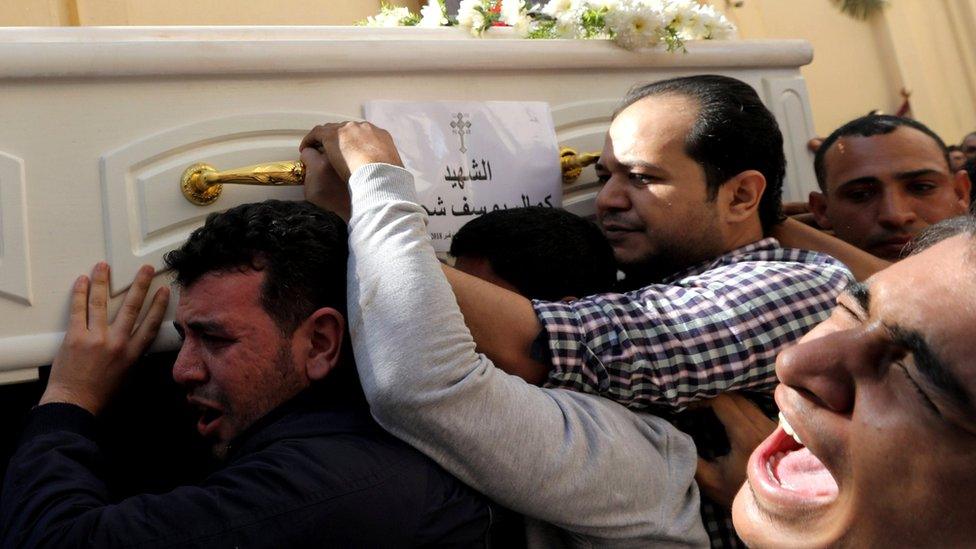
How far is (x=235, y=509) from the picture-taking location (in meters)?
1.24

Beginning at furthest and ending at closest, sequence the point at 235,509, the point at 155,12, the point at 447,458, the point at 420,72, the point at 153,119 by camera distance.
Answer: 1. the point at 155,12
2. the point at 420,72
3. the point at 153,119
4. the point at 447,458
5. the point at 235,509

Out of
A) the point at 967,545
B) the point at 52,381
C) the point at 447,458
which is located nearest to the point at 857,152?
the point at 447,458

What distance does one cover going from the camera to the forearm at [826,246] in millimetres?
2084

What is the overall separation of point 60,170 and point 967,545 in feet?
4.54

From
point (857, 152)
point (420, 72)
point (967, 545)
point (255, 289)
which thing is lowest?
point (967, 545)

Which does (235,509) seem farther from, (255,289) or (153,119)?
(153,119)

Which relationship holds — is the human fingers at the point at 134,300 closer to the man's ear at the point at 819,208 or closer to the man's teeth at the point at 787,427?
the man's teeth at the point at 787,427

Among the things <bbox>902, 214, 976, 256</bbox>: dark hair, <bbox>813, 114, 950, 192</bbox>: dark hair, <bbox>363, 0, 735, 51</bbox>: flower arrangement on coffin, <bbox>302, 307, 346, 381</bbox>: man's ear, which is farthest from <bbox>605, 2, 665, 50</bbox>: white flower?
<bbox>902, 214, 976, 256</bbox>: dark hair

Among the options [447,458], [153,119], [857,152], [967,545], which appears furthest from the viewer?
[857,152]

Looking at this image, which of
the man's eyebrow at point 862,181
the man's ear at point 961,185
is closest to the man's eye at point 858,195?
the man's eyebrow at point 862,181

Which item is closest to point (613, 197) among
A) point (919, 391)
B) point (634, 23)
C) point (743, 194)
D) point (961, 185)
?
point (743, 194)

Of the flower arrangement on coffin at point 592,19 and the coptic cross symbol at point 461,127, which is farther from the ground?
the flower arrangement on coffin at point 592,19

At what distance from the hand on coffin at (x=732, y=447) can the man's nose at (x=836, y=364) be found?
59 centimetres

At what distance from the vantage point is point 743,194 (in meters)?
1.99
